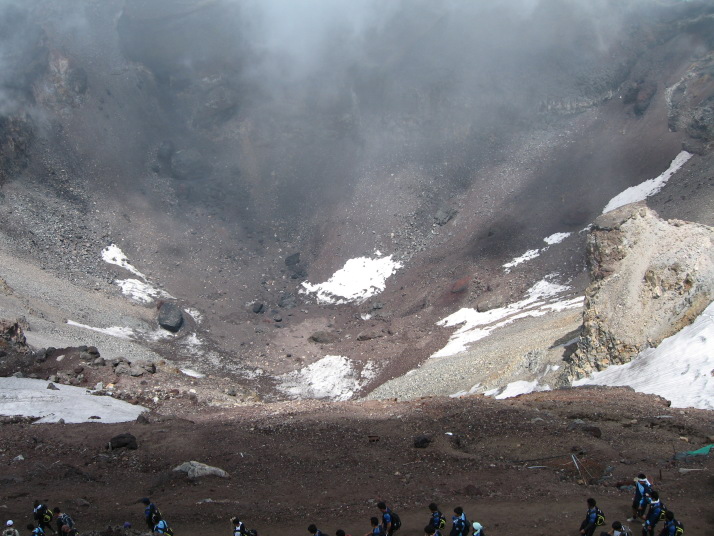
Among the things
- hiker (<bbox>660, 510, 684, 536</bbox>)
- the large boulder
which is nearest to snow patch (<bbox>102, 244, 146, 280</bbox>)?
the large boulder

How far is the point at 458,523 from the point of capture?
1213 cm

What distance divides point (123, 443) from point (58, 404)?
7.01 m

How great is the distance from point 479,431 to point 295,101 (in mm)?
70825

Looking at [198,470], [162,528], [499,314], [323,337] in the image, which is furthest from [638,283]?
[323,337]

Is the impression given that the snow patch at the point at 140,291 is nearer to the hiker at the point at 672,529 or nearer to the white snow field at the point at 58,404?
the white snow field at the point at 58,404

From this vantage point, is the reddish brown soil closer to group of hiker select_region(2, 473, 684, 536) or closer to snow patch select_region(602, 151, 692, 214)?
group of hiker select_region(2, 473, 684, 536)

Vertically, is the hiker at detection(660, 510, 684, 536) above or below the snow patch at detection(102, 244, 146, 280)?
below

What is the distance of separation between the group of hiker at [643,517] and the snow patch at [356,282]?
1769 inches

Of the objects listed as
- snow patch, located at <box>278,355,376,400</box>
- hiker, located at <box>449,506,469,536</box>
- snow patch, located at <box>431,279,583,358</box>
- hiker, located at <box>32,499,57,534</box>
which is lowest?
hiker, located at <box>449,506,469,536</box>

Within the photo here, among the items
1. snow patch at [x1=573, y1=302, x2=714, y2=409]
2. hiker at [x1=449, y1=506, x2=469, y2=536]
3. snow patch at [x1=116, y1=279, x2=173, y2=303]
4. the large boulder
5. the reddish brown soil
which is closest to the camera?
hiker at [x1=449, y1=506, x2=469, y2=536]

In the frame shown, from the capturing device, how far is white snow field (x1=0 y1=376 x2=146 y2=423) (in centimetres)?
2469

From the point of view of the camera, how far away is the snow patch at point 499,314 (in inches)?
1683

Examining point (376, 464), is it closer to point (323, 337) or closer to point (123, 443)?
point (123, 443)

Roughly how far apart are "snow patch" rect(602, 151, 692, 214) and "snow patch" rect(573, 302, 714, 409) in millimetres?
32932
